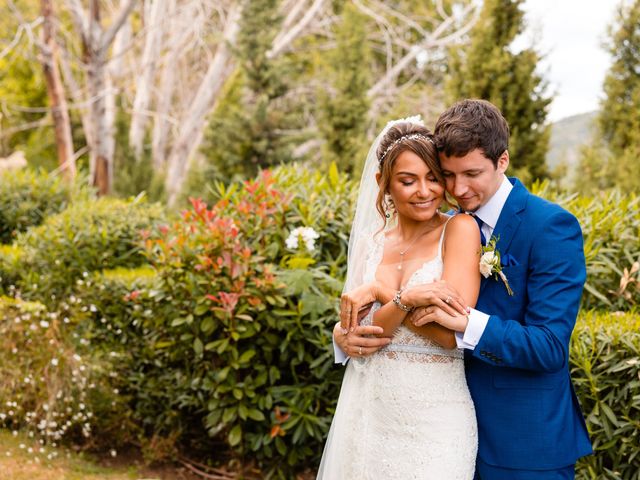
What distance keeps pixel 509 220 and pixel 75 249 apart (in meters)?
5.12

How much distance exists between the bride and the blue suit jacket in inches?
3.9

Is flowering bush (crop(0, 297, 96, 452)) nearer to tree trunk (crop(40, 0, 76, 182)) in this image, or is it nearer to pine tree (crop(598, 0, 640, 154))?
tree trunk (crop(40, 0, 76, 182))

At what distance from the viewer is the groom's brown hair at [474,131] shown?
8.21 ft

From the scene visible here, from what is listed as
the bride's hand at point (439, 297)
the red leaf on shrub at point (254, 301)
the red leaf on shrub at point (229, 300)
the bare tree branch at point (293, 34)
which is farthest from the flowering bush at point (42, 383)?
the bare tree branch at point (293, 34)

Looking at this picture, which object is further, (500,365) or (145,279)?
(145,279)

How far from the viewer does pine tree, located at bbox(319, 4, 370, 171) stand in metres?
13.1

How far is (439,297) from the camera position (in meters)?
2.47

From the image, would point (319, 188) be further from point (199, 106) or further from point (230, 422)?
point (199, 106)

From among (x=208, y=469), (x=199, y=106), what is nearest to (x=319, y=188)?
(x=208, y=469)

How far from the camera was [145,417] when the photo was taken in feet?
19.2

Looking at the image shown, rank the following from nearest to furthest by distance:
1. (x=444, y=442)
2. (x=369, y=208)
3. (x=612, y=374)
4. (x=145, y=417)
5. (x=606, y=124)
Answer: (x=444, y=442) → (x=369, y=208) → (x=612, y=374) → (x=145, y=417) → (x=606, y=124)

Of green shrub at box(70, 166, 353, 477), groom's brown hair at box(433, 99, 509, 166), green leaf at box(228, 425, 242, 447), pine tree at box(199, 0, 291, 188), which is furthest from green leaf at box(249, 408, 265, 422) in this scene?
pine tree at box(199, 0, 291, 188)

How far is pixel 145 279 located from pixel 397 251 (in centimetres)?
355

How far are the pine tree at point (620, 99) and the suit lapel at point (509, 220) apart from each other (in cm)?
1052
